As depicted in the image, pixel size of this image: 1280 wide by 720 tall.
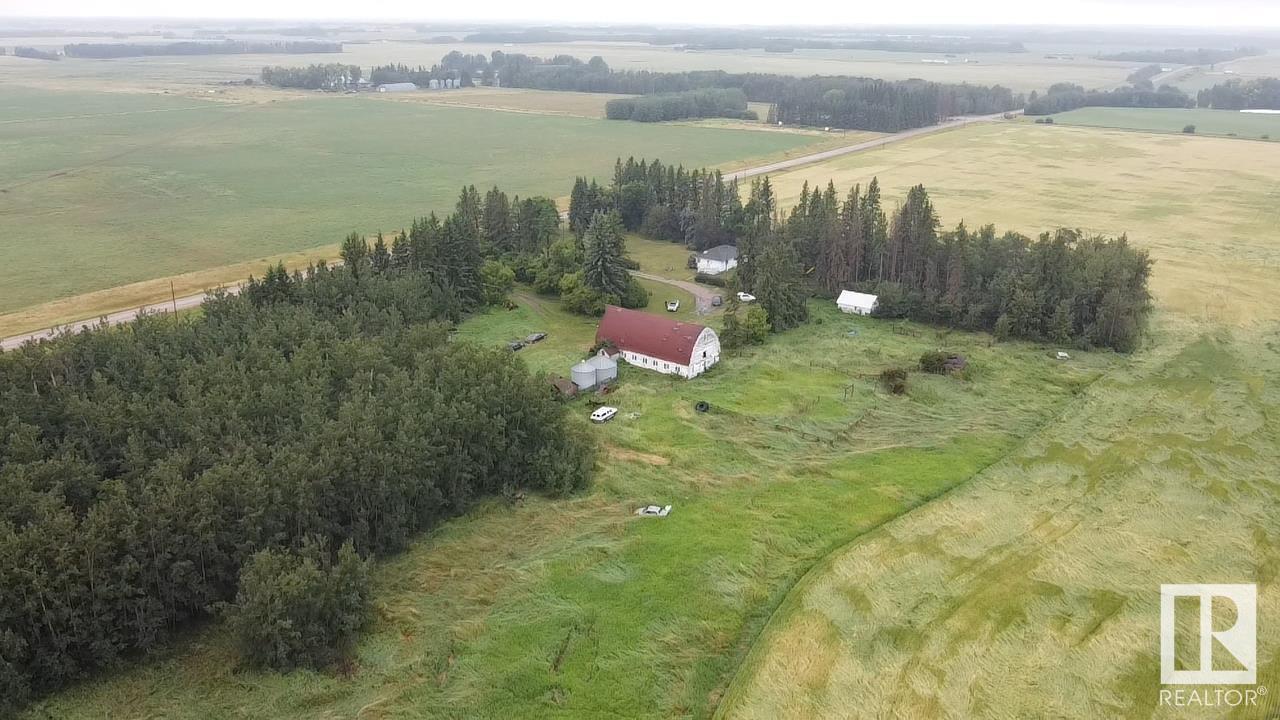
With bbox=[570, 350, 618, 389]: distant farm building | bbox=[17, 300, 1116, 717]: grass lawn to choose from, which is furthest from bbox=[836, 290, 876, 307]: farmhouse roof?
bbox=[570, 350, 618, 389]: distant farm building

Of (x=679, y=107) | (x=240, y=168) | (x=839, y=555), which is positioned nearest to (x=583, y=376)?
(x=839, y=555)

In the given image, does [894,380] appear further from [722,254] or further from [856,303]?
[722,254]

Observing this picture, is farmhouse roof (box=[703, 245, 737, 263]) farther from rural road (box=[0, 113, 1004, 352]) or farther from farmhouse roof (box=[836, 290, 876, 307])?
farmhouse roof (box=[836, 290, 876, 307])

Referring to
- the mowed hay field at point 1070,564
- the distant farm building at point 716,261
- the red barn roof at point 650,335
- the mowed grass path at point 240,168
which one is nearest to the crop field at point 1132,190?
the mowed hay field at point 1070,564

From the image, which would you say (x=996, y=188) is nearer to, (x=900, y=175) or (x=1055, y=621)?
(x=900, y=175)

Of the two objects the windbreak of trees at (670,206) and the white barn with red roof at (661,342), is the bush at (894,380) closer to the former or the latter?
the white barn with red roof at (661,342)
